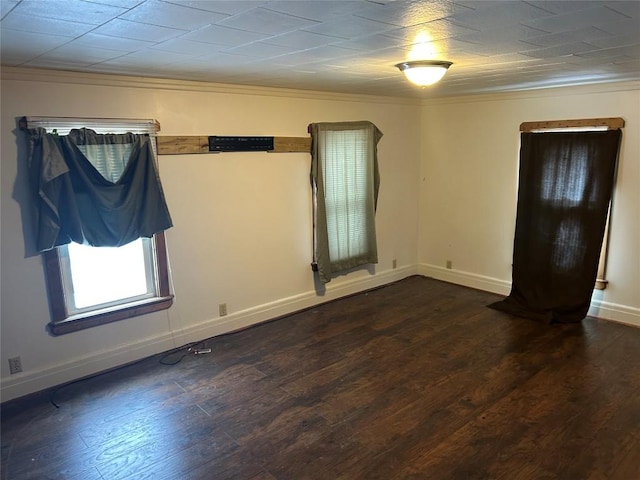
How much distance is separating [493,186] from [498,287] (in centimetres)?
118

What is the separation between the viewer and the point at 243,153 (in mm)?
4133

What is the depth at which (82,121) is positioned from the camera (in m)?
3.26

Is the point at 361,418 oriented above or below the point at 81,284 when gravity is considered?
below

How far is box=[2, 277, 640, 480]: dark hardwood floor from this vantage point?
8.25 feet

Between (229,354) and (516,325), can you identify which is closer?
(229,354)

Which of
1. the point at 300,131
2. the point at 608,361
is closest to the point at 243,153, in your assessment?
the point at 300,131

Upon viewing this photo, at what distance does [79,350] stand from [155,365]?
58 centimetres

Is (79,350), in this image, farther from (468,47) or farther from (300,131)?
(468,47)

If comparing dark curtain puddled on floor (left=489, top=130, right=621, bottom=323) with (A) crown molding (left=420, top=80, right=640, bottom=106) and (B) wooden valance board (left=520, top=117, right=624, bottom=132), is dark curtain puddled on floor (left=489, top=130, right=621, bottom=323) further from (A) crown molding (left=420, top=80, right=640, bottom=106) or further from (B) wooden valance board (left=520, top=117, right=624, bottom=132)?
(A) crown molding (left=420, top=80, right=640, bottom=106)

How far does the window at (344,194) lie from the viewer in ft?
15.4

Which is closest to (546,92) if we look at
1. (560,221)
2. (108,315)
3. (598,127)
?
(598,127)

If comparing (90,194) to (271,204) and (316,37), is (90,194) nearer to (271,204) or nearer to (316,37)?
(271,204)

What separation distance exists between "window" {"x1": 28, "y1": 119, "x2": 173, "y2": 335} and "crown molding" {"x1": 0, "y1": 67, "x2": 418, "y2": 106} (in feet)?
0.91

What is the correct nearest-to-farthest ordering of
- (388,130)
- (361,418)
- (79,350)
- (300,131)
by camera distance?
(361,418), (79,350), (300,131), (388,130)
